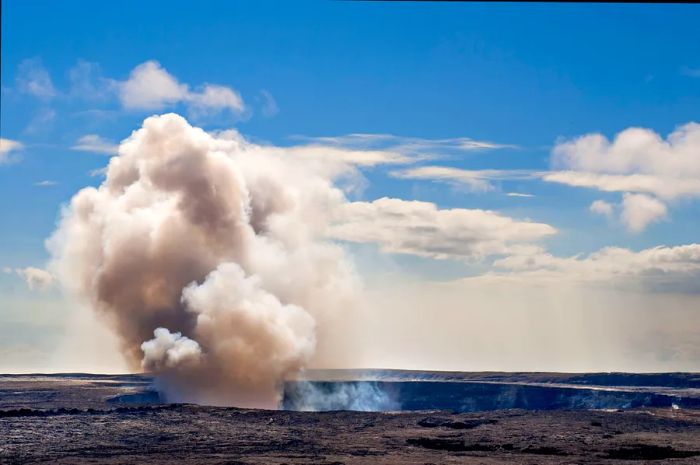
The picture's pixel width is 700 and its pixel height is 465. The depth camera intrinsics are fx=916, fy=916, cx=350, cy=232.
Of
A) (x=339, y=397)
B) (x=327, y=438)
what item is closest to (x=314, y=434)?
(x=327, y=438)

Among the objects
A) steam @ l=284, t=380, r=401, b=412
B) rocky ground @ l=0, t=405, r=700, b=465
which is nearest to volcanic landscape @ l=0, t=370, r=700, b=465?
Answer: rocky ground @ l=0, t=405, r=700, b=465

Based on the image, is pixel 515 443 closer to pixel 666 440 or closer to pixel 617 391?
pixel 666 440

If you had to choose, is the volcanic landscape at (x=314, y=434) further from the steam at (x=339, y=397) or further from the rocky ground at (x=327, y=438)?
the steam at (x=339, y=397)

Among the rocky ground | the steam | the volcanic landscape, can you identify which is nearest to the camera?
the rocky ground

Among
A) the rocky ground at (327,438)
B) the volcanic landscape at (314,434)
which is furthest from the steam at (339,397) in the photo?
the rocky ground at (327,438)

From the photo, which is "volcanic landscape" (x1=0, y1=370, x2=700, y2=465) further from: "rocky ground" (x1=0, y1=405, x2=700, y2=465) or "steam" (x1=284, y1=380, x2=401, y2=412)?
"steam" (x1=284, y1=380, x2=401, y2=412)

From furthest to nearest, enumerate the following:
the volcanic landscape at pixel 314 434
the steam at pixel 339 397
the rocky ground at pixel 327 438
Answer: the steam at pixel 339 397
the volcanic landscape at pixel 314 434
the rocky ground at pixel 327 438

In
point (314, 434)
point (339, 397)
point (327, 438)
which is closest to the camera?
point (327, 438)

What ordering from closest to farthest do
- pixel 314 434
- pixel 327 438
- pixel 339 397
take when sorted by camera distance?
1. pixel 327 438
2. pixel 314 434
3. pixel 339 397

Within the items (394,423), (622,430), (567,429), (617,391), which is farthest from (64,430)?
(617,391)

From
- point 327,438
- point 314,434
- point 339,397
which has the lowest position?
point 327,438

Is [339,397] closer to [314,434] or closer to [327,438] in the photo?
[314,434]

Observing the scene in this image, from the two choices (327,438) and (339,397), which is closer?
(327,438)

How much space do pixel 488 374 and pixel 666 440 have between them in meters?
87.2
